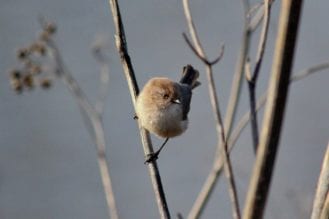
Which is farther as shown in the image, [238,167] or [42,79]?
[42,79]

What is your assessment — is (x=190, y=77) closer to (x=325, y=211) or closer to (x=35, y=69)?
(x=35, y=69)

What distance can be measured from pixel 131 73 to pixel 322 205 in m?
0.81

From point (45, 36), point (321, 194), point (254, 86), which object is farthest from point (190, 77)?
point (321, 194)

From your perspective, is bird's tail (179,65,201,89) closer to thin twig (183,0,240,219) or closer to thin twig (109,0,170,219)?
thin twig (109,0,170,219)

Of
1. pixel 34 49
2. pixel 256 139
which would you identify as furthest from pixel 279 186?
pixel 256 139

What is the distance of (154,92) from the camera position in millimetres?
2904

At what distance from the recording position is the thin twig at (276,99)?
20.2 inches

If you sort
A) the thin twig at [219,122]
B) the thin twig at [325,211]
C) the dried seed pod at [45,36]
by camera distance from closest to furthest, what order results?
the thin twig at [325,211] → the thin twig at [219,122] → the dried seed pod at [45,36]

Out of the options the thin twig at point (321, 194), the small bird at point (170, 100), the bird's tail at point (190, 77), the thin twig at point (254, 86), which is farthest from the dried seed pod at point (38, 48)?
the thin twig at point (321, 194)

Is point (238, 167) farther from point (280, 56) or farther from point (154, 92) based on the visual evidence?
point (280, 56)

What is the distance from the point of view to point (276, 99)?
523mm

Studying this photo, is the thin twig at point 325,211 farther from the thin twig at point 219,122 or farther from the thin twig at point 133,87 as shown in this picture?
the thin twig at point 133,87

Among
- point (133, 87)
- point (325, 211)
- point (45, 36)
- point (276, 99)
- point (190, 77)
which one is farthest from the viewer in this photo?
point (190, 77)

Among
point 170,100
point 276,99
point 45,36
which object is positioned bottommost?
point 170,100
